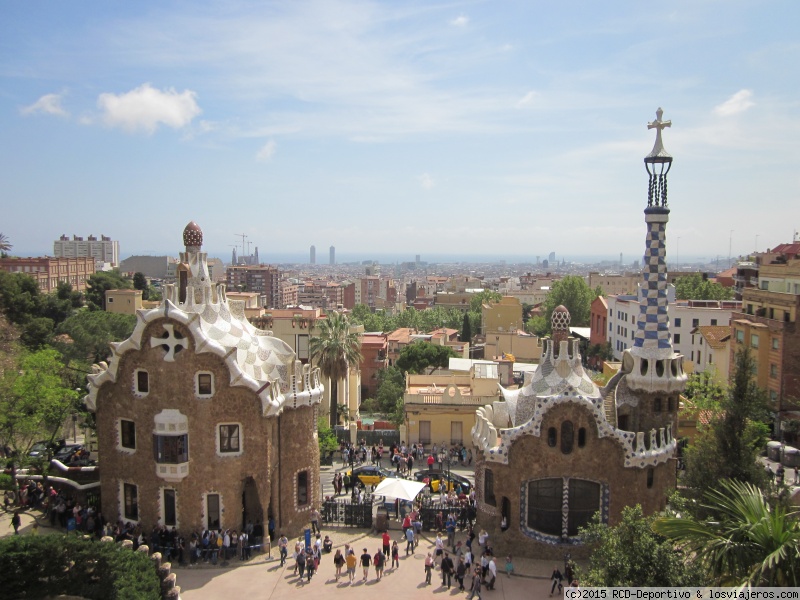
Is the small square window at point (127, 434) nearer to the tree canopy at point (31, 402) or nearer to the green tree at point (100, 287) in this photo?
the tree canopy at point (31, 402)

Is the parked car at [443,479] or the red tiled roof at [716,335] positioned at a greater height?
the red tiled roof at [716,335]

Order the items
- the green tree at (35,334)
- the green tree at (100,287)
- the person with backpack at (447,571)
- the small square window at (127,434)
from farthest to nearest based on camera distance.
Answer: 1. the green tree at (100,287)
2. the green tree at (35,334)
3. the small square window at (127,434)
4. the person with backpack at (447,571)

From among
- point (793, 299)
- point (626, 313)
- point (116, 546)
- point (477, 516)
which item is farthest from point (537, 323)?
point (116, 546)

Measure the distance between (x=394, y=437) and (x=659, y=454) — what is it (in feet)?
61.9

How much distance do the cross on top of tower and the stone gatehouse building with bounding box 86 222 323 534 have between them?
16386 millimetres

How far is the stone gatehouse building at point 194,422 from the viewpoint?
2534cm

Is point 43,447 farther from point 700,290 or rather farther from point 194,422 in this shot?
point 700,290

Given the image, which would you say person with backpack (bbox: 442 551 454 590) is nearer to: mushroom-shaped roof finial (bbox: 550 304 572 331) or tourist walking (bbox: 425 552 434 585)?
tourist walking (bbox: 425 552 434 585)

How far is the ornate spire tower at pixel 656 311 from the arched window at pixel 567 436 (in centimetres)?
385

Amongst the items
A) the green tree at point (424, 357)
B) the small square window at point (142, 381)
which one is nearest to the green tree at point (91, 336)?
the green tree at point (424, 357)

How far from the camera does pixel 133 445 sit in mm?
26375

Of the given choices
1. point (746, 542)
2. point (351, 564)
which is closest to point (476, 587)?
point (351, 564)

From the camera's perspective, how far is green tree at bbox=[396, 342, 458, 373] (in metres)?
59.7

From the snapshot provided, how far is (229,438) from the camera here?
25.8 m
